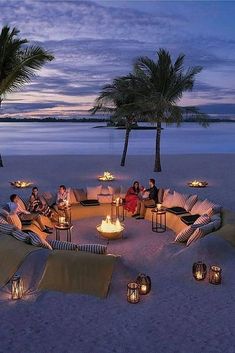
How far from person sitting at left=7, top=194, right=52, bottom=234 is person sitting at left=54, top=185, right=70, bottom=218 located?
1.09 metres

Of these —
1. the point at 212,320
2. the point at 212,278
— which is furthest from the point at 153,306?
the point at 212,278

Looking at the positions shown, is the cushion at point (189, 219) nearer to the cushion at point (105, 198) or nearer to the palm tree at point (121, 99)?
the cushion at point (105, 198)

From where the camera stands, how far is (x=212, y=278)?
28.7 ft

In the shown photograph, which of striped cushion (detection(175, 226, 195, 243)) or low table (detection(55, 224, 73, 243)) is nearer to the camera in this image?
striped cushion (detection(175, 226, 195, 243))

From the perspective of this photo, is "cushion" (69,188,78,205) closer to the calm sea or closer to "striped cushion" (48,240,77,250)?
"striped cushion" (48,240,77,250)

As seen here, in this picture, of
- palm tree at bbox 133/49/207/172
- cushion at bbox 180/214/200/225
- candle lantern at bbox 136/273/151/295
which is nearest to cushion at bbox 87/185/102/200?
cushion at bbox 180/214/200/225

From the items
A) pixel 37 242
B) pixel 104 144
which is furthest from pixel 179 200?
pixel 104 144

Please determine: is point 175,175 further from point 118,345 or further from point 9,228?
point 118,345

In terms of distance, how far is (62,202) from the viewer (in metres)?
13.7

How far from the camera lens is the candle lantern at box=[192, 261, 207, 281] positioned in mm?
8844

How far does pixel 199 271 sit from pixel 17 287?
394 cm

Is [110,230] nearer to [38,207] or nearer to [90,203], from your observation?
[38,207]

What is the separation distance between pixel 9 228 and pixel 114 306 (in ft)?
12.4

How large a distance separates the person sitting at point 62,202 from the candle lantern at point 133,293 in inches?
236
